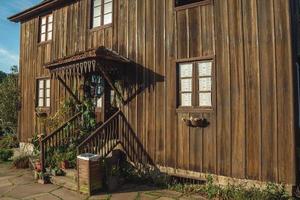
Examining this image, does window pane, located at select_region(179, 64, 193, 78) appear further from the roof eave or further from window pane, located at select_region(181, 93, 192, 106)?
the roof eave

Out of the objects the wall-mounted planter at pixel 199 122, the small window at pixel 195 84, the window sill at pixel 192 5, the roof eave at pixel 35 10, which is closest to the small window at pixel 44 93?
the roof eave at pixel 35 10

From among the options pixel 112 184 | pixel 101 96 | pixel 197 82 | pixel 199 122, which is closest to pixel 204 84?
pixel 197 82

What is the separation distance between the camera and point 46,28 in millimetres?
13906

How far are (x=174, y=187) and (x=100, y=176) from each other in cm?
195

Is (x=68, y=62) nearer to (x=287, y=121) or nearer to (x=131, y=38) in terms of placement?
(x=131, y=38)

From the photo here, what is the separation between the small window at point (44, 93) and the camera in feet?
44.8

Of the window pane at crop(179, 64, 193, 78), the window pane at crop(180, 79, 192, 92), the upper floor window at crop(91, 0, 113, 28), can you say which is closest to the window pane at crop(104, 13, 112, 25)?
the upper floor window at crop(91, 0, 113, 28)

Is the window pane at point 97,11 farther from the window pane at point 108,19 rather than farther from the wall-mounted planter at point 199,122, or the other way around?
the wall-mounted planter at point 199,122

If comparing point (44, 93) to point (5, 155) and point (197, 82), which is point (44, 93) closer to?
point (5, 155)

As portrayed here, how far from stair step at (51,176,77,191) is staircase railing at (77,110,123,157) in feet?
2.76

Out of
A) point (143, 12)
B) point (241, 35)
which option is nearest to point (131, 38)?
point (143, 12)

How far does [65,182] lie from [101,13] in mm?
5880

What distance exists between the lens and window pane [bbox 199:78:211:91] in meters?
8.31

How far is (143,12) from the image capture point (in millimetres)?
9875
